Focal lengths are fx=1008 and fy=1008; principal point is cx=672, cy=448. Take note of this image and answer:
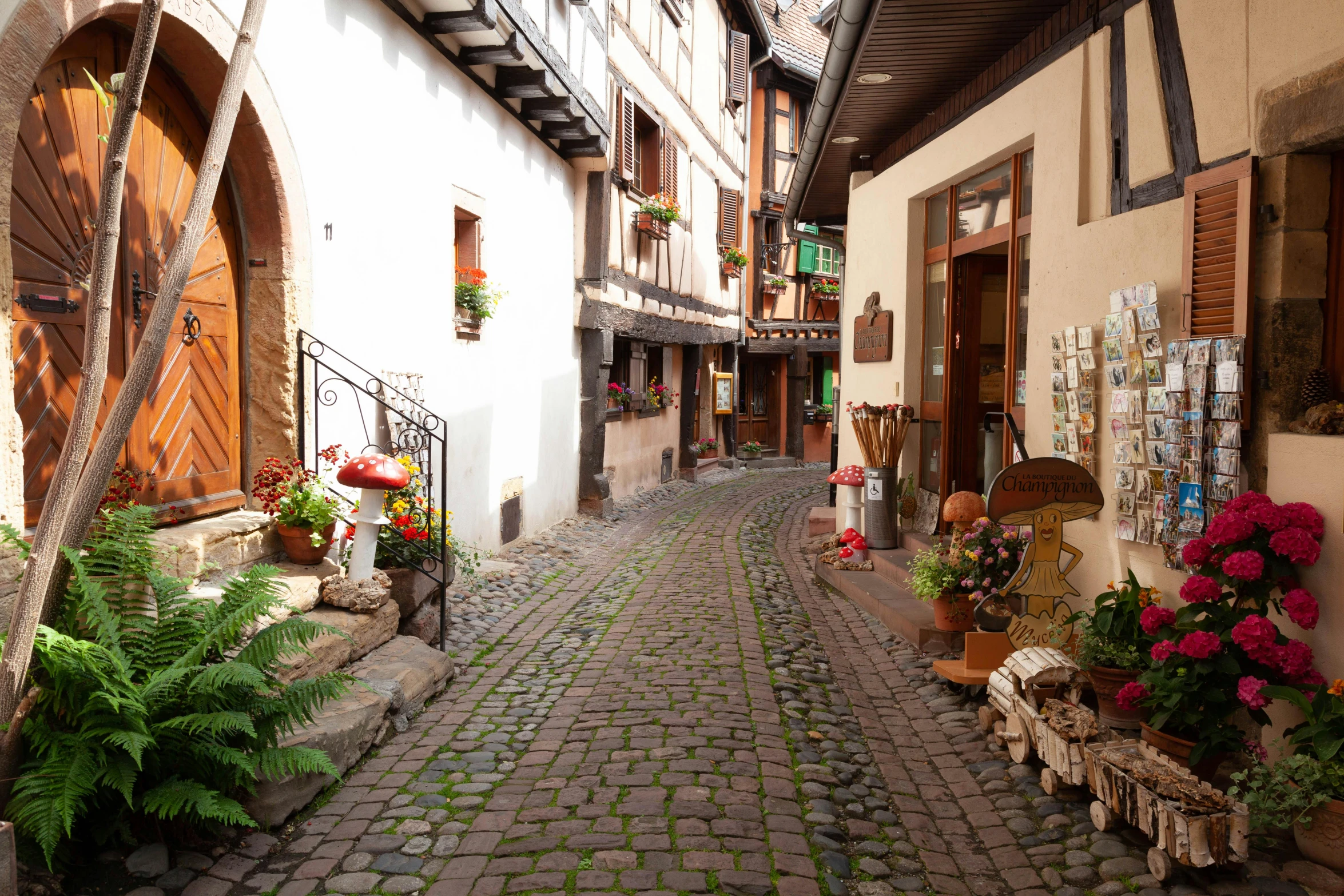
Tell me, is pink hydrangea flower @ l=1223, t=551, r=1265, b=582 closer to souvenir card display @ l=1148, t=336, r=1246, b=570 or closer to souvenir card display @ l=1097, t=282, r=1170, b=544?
souvenir card display @ l=1148, t=336, r=1246, b=570

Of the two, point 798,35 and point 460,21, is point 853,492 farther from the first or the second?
point 798,35

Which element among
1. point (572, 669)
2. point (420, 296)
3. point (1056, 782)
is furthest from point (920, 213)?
point (1056, 782)

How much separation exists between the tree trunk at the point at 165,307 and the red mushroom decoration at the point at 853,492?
18.7ft

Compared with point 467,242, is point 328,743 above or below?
below

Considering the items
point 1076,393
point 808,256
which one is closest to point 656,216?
point 1076,393

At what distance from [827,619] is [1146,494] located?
265cm

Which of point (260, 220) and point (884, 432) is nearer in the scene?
point (260, 220)

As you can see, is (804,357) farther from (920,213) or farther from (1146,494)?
(1146,494)

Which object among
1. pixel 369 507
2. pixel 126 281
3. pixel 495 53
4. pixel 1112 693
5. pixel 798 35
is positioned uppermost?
pixel 798 35

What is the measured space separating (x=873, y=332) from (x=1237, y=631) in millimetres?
5571

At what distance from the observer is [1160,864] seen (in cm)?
297

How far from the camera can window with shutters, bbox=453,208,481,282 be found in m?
7.90

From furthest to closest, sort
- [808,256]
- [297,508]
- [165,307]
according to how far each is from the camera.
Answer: [808,256] < [297,508] < [165,307]

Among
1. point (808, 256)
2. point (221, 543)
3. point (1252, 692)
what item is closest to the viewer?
point (1252, 692)
